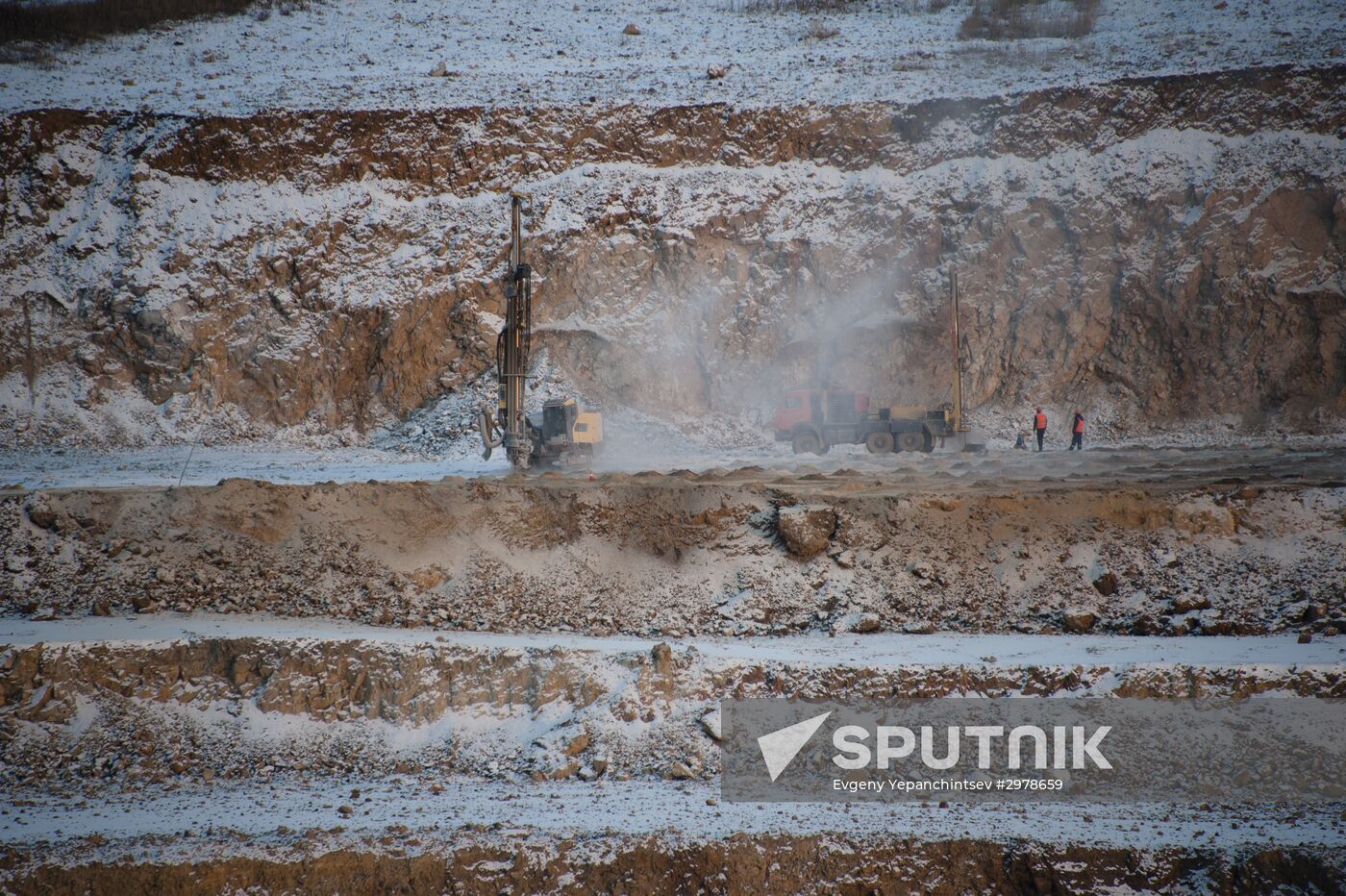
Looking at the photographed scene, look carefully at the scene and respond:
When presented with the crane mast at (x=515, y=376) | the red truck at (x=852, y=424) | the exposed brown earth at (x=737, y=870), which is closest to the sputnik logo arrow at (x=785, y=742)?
the exposed brown earth at (x=737, y=870)

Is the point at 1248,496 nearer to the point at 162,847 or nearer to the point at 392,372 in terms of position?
the point at 162,847

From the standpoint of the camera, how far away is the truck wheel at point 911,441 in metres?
23.4

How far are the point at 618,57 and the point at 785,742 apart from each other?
31.1 meters

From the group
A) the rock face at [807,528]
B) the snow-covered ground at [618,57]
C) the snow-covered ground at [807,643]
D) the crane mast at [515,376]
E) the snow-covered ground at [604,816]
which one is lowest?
the snow-covered ground at [604,816]

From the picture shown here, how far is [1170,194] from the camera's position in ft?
93.1

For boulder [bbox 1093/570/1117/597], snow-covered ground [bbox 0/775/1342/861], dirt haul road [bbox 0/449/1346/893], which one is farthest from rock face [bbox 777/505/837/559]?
snow-covered ground [bbox 0/775/1342/861]

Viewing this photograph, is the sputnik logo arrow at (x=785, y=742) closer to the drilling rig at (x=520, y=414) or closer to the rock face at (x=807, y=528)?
the rock face at (x=807, y=528)

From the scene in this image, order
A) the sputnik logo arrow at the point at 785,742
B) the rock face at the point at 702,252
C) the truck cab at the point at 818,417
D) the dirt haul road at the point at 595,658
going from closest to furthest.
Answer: the dirt haul road at the point at 595,658, the sputnik logo arrow at the point at 785,742, the truck cab at the point at 818,417, the rock face at the point at 702,252

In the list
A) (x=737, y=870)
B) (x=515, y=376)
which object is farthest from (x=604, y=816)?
(x=515, y=376)

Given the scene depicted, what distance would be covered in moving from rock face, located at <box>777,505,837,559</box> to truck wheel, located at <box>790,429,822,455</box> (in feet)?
32.3

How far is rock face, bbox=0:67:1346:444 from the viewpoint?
89.8ft

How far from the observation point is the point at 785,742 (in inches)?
429

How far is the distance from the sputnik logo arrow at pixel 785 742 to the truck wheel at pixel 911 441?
13.3 meters

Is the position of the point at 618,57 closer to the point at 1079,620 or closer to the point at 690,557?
the point at 690,557
